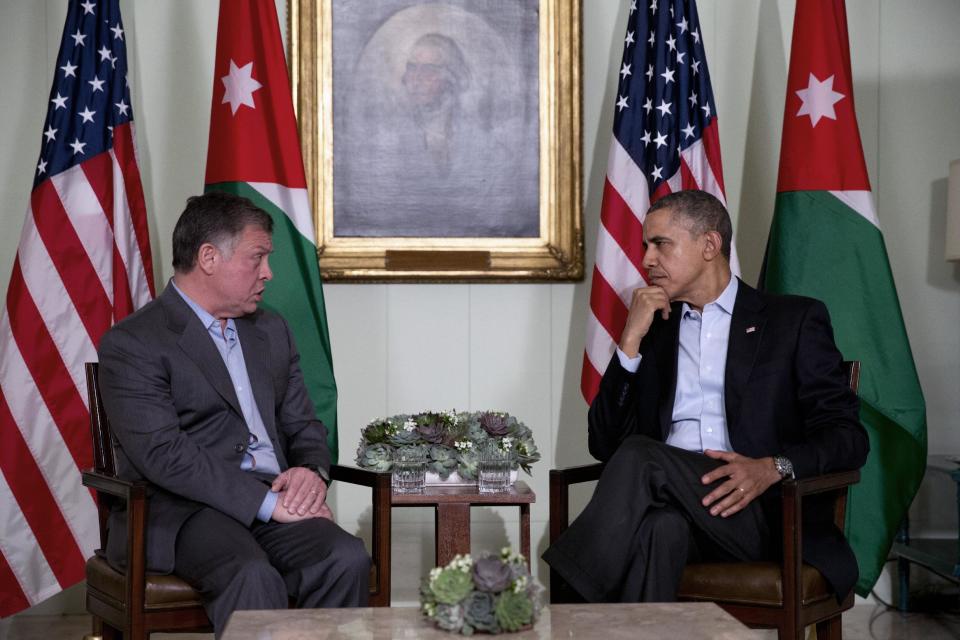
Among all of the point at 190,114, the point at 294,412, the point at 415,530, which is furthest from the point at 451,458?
the point at 190,114

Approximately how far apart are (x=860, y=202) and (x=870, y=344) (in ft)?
1.73

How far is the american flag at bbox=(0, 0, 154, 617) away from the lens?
3.75m

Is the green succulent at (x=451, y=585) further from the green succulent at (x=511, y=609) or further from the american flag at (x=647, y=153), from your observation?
the american flag at (x=647, y=153)

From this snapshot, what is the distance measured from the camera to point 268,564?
2682mm

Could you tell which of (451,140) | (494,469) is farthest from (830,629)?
(451,140)

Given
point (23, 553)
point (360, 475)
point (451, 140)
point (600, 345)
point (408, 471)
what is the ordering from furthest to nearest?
point (451, 140) < point (600, 345) < point (23, 553) < point (408, 471) < point (360, 475)

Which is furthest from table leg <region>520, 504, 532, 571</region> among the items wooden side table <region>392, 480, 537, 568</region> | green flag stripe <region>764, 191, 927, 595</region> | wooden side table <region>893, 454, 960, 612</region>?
wooden side table <region>893, 454, 960, 612</region>

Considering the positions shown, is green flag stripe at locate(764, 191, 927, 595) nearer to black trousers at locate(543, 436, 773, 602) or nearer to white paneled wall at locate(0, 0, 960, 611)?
white paneled wall at locate(0, 0, 960, 611)

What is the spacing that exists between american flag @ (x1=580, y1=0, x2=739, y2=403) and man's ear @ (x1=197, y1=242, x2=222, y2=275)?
162cm

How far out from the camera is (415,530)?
4.53 metres

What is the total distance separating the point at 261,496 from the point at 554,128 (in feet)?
7.38

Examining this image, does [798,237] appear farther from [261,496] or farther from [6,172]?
[6,172]

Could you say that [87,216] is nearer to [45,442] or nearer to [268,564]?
[45,442]

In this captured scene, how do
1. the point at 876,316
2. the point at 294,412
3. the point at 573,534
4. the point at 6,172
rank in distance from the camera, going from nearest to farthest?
1. the point at 573,534
2. the point at 294,412
3. the point at 876,316
4. the point at 6,172
